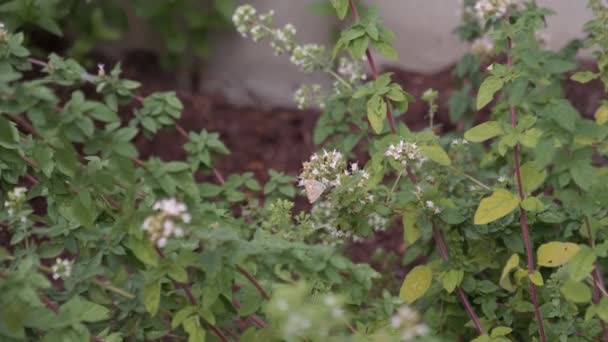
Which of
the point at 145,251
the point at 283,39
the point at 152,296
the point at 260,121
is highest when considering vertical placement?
the point at 283,39

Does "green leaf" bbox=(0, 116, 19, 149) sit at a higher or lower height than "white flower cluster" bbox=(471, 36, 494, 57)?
lower

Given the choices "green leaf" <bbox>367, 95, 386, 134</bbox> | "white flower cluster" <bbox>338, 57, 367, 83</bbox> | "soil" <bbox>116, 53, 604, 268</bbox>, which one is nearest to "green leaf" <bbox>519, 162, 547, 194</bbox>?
"green leaf" <bbox>367, 95, 386, 134</bbox>

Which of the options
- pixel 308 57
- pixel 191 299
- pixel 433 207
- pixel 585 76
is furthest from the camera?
pixel 308 57

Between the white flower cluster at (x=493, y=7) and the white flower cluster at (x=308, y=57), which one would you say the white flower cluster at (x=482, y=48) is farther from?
the white flower cluster at (x=493, y=7)

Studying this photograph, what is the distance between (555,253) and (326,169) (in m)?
0.53

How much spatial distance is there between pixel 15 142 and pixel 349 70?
114cm

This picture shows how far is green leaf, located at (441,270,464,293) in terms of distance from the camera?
2.08m

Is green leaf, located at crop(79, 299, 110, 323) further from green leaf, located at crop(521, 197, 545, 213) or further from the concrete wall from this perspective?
the concrete wall

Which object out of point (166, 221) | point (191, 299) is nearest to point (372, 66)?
point (191, 299)

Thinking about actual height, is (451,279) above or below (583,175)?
below

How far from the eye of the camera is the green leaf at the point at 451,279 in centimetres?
208

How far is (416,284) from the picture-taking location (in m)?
2.12

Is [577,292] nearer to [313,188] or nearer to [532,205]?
[532,205]

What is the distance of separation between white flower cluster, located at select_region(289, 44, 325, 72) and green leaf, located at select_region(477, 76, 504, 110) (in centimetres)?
64
